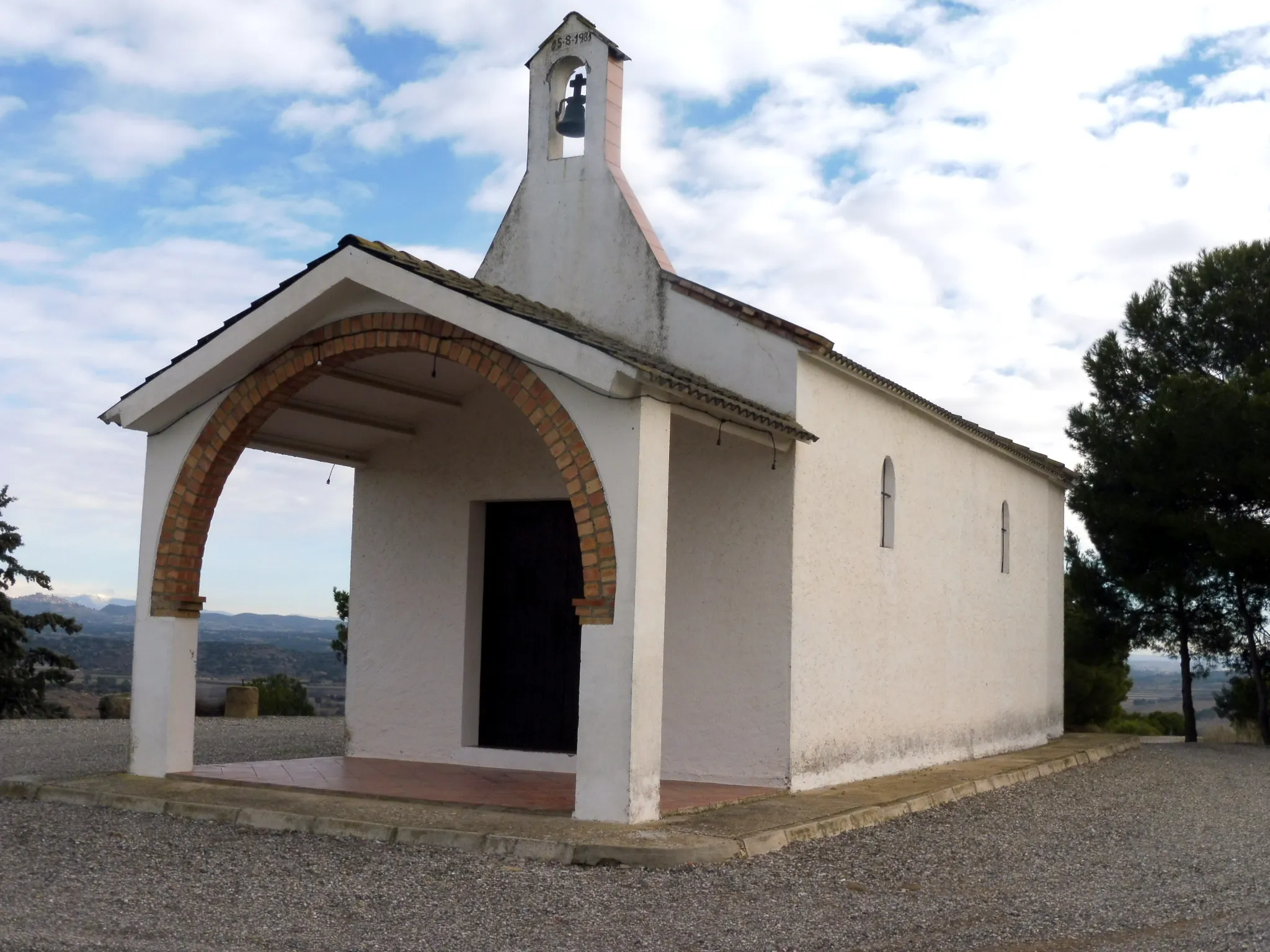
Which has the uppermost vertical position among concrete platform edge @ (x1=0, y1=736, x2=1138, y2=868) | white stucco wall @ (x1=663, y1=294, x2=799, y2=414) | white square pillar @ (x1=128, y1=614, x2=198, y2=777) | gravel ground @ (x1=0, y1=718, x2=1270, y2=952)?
white stucco wall @ (x1=663, y1=294, x2=799, y2=414)

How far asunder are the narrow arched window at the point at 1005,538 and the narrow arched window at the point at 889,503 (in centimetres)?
389

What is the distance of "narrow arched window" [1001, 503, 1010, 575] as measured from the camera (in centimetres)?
1580

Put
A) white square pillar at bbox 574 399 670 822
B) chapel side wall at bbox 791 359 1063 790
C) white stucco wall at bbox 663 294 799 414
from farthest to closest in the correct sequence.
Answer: chapel side wall at bbox 791 359 1063 790
white stucco wall at bbox 663 294 799 414
white square pillar at bbox 574 399 670 822

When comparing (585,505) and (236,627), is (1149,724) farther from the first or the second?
(236,627)

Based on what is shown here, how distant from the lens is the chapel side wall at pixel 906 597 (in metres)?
10.8

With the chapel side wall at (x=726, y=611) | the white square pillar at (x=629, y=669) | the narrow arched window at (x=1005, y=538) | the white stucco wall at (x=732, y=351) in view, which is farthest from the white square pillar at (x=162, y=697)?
the narrow arched window at (x=1005, y=538)

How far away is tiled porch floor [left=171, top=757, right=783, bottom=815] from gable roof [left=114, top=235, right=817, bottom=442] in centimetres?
279

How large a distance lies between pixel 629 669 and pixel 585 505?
112 centimetres

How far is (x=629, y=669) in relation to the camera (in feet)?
27.4

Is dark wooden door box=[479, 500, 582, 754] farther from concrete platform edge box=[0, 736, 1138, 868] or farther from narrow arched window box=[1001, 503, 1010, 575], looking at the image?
narrow arched window box=[1001, 503, 1010, 575]

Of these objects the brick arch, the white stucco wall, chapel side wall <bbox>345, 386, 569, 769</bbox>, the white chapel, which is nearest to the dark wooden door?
the white chapel

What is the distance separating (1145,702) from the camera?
40.4m

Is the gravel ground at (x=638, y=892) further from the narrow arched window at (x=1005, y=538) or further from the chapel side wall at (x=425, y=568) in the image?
the narrow arched window at (x=1005, y=538)

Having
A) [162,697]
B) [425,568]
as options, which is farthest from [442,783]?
[425,568]
